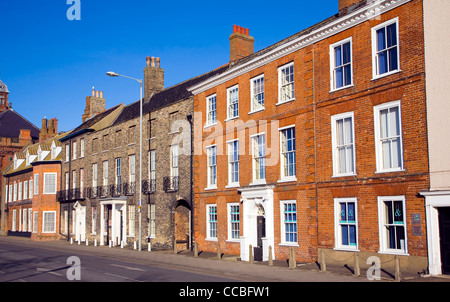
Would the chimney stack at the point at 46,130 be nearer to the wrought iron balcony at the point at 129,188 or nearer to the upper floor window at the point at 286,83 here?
the wrought iron balcony at the point at 129,188

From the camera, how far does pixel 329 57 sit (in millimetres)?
20812

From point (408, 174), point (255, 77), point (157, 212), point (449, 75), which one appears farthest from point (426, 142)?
point (157, 212)

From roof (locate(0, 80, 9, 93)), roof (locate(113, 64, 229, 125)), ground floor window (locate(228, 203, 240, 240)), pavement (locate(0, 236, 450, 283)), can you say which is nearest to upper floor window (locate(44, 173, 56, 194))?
roof (locate(113, 64, 229, 125))

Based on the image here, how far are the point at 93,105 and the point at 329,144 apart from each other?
127 ft

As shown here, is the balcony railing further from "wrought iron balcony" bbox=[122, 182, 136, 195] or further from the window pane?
the window pane

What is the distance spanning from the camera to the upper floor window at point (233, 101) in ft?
88.3

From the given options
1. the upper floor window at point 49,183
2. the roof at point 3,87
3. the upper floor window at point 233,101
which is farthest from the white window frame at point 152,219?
the roof at point 3,87

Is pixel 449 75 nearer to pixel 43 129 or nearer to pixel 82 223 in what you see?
pixel 82 223

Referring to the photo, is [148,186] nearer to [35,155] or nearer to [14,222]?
[35,155]

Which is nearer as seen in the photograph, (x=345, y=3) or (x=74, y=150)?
(x=345, y=3)

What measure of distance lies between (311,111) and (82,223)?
98.1 ft

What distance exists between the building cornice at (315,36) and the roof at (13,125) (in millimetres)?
54225

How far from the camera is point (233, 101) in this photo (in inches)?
1071

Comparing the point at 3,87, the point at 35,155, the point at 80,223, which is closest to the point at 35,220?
the point at 80,223
